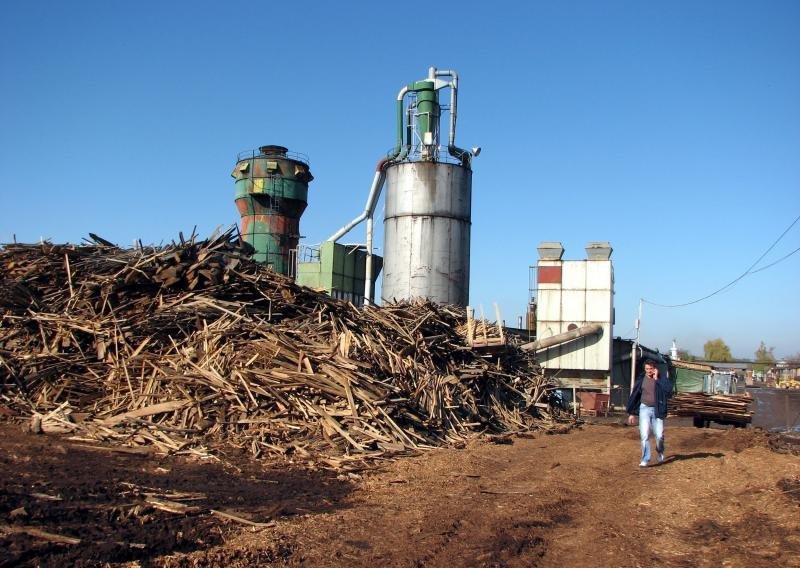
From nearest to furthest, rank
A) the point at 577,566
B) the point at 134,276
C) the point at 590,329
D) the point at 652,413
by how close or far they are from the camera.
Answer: the point at 577,566 → the point at 652,413 → the point at 134,276 → the point at 590,329

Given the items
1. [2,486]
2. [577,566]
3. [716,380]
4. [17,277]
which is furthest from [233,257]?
[716,380]

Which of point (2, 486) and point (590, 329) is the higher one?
point (590, 329)

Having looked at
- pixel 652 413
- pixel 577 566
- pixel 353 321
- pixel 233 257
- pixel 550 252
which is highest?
pixel 550 252

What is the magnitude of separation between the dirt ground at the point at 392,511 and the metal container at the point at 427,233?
67.9 feet

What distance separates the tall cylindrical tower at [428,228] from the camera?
32500mm

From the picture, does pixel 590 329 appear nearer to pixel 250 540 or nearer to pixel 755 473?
pixel 755 473

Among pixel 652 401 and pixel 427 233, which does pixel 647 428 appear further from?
pixel 427 233

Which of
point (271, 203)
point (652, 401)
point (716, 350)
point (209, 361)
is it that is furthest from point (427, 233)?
point (716, 350)

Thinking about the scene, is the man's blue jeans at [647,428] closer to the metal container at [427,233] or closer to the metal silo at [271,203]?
the metal container at [427,233]

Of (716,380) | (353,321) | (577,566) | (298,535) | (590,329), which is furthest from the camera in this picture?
(716,380)

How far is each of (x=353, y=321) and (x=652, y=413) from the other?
6.85 m

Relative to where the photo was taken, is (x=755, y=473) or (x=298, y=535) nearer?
(x=298, y=535)

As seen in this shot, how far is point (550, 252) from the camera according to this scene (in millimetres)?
29734

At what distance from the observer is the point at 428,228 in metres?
32.5
